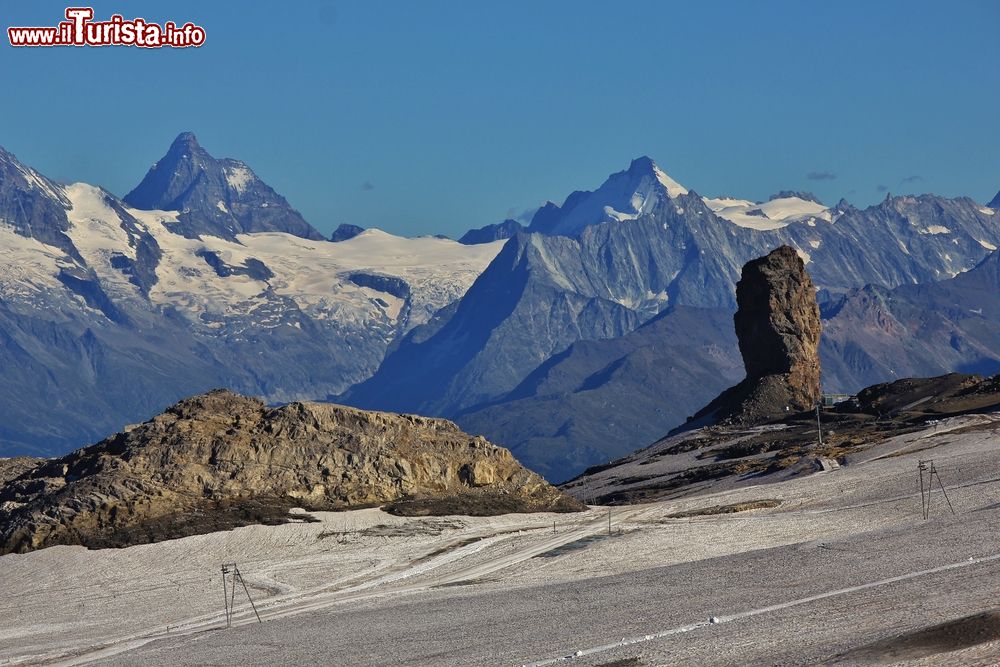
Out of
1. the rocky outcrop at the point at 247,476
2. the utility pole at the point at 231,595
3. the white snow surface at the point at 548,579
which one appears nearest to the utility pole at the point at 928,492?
the white snow surface at the point at 548,579

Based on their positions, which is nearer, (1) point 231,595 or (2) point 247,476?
(1) point 231,595

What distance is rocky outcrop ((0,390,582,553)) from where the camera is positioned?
82875 mm

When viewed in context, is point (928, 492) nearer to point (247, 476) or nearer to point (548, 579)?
point (548, 579)

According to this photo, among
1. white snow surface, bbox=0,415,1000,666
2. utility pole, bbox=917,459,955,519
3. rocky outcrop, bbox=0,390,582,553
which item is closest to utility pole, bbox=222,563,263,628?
white snow surface, bbox=0,415,1000,666

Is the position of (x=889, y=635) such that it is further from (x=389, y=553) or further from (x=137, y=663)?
(x=389, y=553)

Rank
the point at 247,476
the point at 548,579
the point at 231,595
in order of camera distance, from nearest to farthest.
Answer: the point at 548,579 < the point at 231,595 < the point at 247,476

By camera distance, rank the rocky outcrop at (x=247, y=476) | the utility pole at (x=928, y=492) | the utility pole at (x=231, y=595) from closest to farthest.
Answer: the utility pole at (x=231, y=595), the utility pole at (x=928, y=492), the rocky outcrop at (x=247, y=476)

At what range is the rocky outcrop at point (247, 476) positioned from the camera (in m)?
82.9

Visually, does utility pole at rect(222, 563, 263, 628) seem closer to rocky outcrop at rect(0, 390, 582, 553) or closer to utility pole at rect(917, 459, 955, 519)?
rocky outcrop at rect(0, 390, 582, 553)

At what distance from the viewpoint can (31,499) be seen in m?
85.6

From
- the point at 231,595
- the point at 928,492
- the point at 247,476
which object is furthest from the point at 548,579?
the point at 928,492

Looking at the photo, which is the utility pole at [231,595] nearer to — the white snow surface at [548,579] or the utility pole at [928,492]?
the white snow surface at [548,579]

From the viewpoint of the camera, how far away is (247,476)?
8788 centimetres

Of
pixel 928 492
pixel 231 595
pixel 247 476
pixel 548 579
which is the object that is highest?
pixel 247 476
